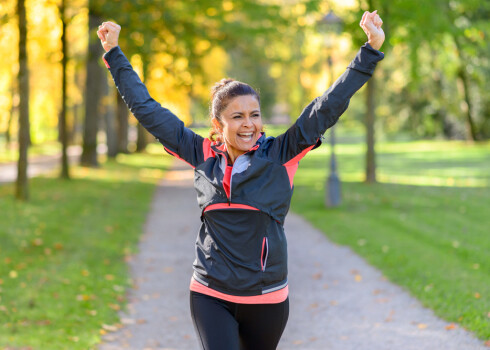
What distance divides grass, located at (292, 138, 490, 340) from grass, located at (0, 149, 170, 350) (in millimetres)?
3331

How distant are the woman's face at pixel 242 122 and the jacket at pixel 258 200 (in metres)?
0.05

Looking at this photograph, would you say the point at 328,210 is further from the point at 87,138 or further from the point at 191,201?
the point at 87,138

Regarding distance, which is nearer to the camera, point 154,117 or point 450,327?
point 154,117

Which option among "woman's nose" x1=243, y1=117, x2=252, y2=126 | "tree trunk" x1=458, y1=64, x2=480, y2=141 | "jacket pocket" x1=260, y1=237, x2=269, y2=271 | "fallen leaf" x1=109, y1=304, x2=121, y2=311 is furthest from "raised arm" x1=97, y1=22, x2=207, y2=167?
"tree trunk" x1=458, y1=64, x2=480, y2=141

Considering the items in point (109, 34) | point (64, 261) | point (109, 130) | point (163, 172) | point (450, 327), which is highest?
point (109, 34)

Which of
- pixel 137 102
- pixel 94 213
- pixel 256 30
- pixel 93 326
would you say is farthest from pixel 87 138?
pixel 137 102

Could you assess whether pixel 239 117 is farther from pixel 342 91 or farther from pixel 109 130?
pixel 109 130

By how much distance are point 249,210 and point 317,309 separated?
12.9 feet

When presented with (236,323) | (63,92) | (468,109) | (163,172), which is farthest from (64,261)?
(468,109)

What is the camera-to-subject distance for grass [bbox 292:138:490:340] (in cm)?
672

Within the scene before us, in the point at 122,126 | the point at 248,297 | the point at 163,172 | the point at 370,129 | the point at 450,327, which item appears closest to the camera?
the point at 248,297

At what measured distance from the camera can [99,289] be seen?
24.3ft

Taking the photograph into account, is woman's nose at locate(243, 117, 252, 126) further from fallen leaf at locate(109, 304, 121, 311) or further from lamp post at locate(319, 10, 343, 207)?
lamp post at locate(319, 10, 343, 207)

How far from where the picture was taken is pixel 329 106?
287cm
